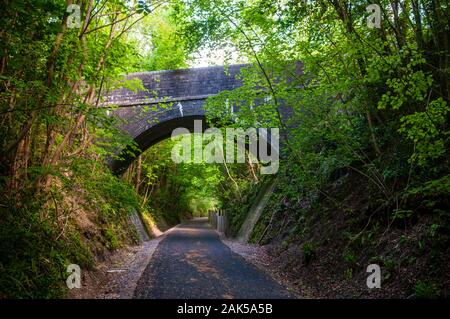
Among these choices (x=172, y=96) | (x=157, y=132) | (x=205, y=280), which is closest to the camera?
(x=205, y=280)

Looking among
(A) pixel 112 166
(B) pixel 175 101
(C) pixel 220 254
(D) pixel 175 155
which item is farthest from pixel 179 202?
(C) pixel 220 254

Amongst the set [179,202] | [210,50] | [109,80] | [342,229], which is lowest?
[179,202]

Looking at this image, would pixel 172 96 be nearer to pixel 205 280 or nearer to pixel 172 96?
pixel 172 96

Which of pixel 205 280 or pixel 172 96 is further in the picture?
pixel 172 96

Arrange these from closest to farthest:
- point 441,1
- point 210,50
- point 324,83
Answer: point 441,1 → point 324,83 → point 210,50

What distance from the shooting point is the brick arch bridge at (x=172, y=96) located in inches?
500

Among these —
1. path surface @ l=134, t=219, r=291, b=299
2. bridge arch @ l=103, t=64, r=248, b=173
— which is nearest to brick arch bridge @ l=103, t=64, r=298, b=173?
bridge arch @ l=103, t=64, r=248, b=173

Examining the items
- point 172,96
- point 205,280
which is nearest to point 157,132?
point 172,96

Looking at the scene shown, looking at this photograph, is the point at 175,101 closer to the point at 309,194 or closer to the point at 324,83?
the point at 309,194

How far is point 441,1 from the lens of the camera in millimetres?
4715

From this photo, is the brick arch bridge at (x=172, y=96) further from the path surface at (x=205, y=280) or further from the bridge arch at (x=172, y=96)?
the path surface at (x=205, y=280)

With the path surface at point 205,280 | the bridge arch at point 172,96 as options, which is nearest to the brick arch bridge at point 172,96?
the bridge arch at point 172,96

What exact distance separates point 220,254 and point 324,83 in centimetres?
578

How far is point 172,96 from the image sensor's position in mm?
12992
